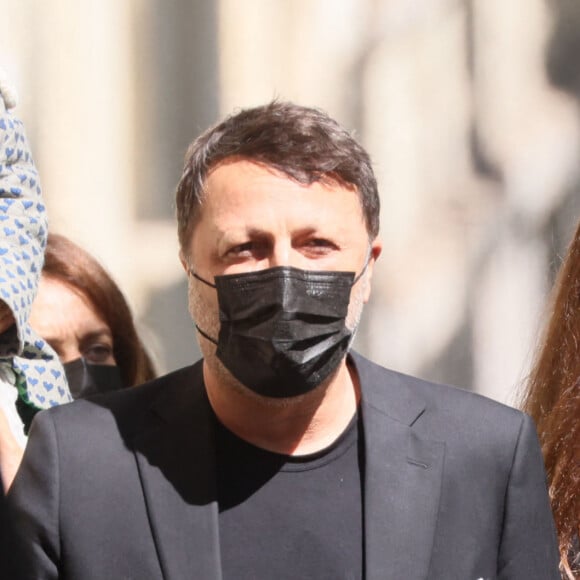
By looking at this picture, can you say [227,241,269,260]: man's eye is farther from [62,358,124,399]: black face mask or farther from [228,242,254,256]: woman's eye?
[62,358,124,399]: black face mask

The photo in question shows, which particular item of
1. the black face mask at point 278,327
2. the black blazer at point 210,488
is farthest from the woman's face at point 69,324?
the black face mask at point 278,327

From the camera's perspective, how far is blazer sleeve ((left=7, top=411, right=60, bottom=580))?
251cm

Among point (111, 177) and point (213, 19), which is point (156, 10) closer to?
point (213, 19)

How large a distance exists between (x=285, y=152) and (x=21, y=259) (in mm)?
604

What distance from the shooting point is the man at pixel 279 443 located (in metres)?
2.53

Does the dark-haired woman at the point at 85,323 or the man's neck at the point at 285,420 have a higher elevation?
the man's neck at the point at 285,420

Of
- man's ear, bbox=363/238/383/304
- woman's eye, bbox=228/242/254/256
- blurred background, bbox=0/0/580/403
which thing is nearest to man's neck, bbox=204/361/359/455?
man's ear, bbox=363/238/383/304

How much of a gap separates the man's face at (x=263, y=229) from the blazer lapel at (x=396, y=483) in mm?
212

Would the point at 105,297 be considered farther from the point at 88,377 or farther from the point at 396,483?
the point at 396,483

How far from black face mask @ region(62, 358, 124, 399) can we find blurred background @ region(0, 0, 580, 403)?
2.68 ft

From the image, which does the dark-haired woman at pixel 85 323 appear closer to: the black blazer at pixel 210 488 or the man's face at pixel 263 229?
the black blazer at pixel 210 488

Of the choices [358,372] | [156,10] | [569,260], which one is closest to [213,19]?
[156,10]

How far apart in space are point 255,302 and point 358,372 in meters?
0.38

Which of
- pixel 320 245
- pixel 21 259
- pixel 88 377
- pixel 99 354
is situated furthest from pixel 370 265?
pixel 99 354
